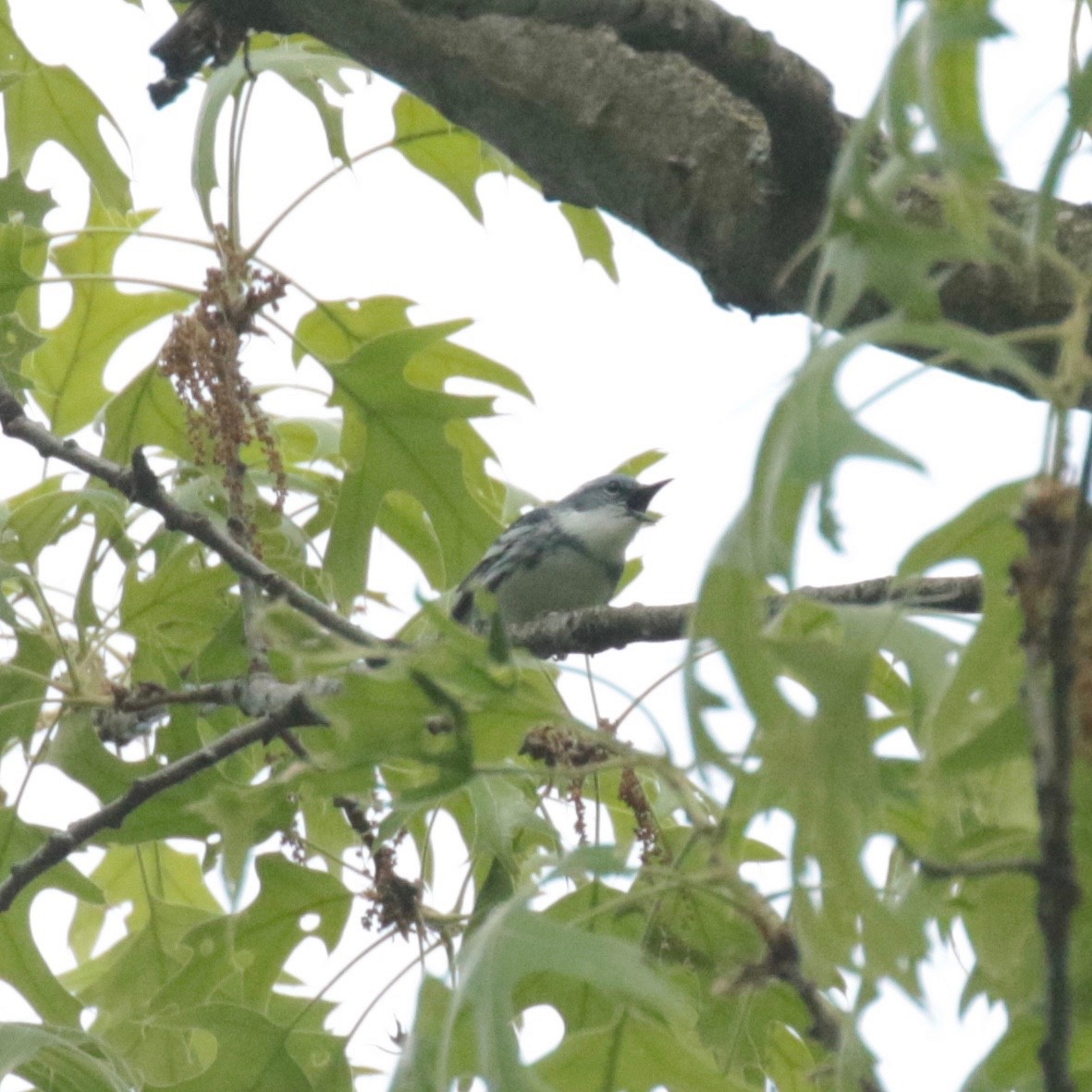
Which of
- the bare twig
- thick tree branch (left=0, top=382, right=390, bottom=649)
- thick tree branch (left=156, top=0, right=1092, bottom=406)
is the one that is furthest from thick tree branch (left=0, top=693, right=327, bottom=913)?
the bare twig

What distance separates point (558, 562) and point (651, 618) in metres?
3.07

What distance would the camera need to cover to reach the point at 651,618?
2.86 m

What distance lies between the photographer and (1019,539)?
5.11ft

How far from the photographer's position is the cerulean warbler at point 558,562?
233 inches

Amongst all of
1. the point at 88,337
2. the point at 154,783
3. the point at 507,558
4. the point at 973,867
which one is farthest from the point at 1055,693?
the point at 507,558

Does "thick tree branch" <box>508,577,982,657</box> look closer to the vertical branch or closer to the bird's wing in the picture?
the vertical branch

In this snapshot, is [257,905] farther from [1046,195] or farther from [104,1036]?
[1046,195]

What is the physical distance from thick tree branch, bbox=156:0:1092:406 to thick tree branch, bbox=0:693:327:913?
89 cm

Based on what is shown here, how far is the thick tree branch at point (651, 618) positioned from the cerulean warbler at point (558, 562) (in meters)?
2.44

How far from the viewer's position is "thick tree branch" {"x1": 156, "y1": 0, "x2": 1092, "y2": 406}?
6.76ft

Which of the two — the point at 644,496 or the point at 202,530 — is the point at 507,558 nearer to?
the point at 644,496

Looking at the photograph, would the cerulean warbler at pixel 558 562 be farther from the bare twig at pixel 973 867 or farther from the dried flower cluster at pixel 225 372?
the bare twig at pixel 973 867

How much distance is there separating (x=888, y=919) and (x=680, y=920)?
1.26 m

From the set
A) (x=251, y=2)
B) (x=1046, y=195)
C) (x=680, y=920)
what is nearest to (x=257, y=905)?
(x=680, y=920)
